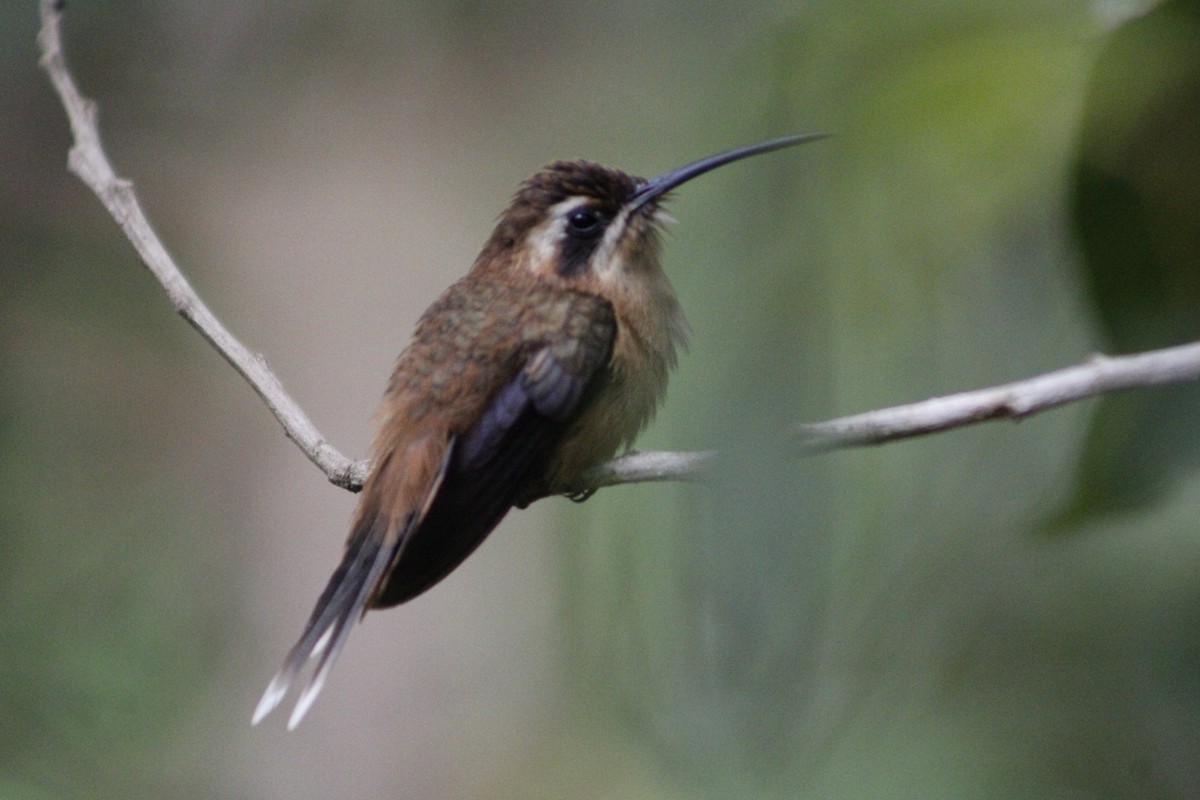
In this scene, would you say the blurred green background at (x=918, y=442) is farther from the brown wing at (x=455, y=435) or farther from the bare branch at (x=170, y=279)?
the bare branch at (x=170, y=279)

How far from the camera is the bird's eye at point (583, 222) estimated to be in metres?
1.92

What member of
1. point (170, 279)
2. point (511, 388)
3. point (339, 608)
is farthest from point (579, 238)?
point (339, 608)

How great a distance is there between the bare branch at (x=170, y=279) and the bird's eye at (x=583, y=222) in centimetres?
54

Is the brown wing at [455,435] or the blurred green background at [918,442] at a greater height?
the blurred green background at [918,442]

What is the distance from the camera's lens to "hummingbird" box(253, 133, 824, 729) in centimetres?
138

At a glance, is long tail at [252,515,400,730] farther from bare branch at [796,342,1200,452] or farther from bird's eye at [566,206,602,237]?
bare branch at [796,342,1200,452]

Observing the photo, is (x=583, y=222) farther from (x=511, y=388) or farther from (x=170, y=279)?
(x=170, y=279)

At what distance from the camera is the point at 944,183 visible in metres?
0.41

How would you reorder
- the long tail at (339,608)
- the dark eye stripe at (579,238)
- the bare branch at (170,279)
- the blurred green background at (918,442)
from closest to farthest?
the blurred green background at (918,442) → the long tail at (339,608) → the bare branch at (170,279) → the dark eye stripe at (579,238)

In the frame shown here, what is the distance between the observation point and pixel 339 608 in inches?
55.3

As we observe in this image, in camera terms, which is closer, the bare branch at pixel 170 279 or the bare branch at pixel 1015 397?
the bare branch at pixel 1015 397

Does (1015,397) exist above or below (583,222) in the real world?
above

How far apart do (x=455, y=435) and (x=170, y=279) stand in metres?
0.44

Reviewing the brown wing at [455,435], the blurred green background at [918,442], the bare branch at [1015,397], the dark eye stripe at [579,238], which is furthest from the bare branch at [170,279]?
the bare branch at [1015,397]
